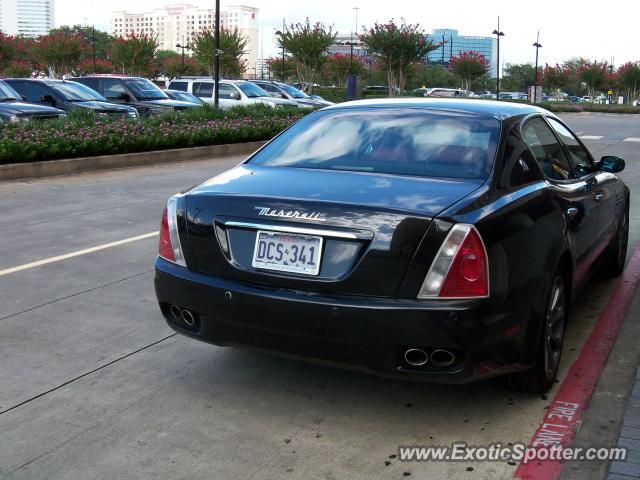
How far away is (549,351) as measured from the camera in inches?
169

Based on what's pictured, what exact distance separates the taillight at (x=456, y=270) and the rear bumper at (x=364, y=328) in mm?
49

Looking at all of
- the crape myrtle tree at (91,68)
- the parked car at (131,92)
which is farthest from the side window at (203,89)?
the crape myrtle tree at (91,68)

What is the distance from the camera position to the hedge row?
1372cm

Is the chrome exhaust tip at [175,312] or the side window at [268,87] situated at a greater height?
the side window at [268,87]

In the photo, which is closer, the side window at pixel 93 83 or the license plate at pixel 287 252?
the license plate at pixel 287 252

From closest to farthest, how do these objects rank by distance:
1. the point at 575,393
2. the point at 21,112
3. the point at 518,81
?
the point at 575,393
the point at 21,112
the point at 518,81

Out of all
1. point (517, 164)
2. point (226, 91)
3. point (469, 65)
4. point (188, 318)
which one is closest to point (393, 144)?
point (517, 164)

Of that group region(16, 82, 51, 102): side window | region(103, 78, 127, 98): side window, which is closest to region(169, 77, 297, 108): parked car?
region(103, 78, 127, 98): side window

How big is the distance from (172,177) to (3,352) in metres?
9.18

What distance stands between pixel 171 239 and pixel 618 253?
13.7ft

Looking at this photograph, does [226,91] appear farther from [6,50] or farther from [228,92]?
[6,50]

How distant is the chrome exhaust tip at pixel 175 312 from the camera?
4.24m

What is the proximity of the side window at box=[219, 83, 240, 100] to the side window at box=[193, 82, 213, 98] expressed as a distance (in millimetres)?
405

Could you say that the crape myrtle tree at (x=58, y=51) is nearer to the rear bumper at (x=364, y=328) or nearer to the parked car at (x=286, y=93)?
the parked car at (x=286, y=93)
